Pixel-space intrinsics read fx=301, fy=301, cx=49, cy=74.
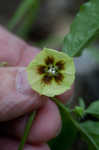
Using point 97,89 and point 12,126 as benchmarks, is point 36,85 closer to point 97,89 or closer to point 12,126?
point 12,126

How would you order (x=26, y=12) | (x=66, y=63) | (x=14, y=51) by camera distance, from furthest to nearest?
(x=26, y=12)
(x=14, y=51)
(x=66, y=63)

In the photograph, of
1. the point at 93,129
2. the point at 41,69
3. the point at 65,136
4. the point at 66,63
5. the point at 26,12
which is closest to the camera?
the point at 66,63

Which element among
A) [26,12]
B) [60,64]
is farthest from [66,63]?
[26,12]

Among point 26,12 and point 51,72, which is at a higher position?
point 26,12

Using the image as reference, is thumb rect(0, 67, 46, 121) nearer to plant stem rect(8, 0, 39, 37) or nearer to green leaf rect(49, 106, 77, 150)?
green leaf rect(49, 106, 77, 150)

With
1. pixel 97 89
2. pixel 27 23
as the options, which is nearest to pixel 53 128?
pixel 97 89

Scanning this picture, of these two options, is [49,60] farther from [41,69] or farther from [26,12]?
[26,12]
